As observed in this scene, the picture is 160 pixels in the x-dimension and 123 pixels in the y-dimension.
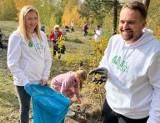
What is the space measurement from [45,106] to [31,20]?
0.95 meters

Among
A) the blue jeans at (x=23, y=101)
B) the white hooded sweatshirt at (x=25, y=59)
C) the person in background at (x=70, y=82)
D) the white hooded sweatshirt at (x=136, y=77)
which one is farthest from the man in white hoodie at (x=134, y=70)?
the person in background at (x=70, y=82)

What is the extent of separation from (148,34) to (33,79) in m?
1.64

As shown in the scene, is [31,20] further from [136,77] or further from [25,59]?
[136,77]

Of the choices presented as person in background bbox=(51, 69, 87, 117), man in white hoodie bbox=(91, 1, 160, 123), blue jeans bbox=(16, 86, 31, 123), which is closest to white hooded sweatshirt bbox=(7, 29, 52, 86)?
blue jeans bbox=(16, 86, 31, 123)

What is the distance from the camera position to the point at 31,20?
10.6 ft

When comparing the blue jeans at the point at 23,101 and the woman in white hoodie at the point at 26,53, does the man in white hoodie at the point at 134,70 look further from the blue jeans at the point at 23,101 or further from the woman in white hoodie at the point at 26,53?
the blue jeans at the point at 23,101

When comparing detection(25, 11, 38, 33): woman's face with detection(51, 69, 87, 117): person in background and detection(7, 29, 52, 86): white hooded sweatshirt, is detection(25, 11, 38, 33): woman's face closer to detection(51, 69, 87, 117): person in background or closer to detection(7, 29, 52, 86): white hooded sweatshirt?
detection(7, 29, 52, 86): white hooded sweatshirt

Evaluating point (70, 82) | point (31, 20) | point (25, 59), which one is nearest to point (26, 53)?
point (25, 59)

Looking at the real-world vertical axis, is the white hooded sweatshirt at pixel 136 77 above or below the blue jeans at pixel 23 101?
above

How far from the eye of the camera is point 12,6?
54.4 m

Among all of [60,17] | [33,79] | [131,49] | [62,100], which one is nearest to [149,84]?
[131,49]

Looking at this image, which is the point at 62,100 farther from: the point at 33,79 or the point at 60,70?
the point at 60,70

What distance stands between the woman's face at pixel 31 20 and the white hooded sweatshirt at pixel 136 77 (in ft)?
3.96

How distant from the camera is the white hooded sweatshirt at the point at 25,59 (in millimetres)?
3162
